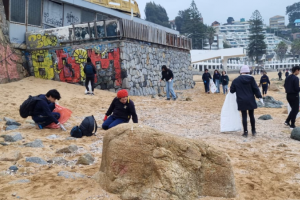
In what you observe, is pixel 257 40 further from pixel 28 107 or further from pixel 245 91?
pixel 28 107

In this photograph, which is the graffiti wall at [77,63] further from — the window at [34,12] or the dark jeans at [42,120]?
the dark jeans at [42,120]

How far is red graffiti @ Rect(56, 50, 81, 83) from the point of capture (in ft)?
45.2

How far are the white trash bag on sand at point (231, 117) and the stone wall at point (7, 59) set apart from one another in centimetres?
973

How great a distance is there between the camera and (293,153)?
16.8 ft

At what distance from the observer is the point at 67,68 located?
1392 cm

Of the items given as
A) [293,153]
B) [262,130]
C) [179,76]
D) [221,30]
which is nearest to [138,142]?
[293,153]

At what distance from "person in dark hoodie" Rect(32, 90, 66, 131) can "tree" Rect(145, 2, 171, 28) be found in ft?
293

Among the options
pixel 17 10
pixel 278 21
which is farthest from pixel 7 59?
pixel 278 21

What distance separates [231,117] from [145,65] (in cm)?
870

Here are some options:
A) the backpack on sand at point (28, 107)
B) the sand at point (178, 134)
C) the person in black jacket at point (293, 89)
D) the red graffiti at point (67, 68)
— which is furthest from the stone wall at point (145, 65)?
the person in black jacket at point (293, 89)

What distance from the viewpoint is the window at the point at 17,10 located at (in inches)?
522

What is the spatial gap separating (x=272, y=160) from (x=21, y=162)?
3.85 m

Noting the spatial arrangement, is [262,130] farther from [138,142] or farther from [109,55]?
[109,55]

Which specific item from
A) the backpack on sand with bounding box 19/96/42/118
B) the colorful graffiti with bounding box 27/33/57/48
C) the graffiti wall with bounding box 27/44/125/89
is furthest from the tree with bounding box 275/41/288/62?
the backpack on sand with bounding box 19/96/42/118
